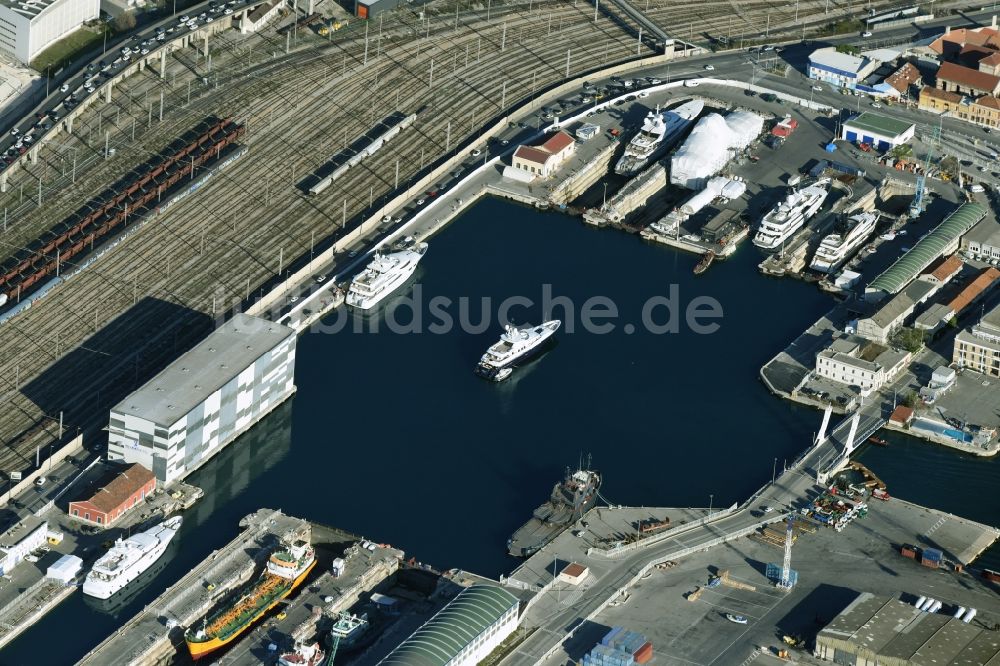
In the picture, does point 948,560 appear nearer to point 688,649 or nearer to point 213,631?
point 688,649

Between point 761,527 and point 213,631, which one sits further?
point 761,527

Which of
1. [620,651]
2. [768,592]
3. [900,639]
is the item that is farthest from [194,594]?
[900,639]

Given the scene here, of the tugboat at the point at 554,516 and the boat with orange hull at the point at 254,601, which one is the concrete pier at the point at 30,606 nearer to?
the boat with orange hull at the point at 254,601

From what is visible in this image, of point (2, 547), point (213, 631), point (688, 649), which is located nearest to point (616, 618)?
point (688, 649)

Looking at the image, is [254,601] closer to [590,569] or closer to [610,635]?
[590,569]

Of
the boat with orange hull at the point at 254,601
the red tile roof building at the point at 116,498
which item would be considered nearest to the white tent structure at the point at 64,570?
the red tile roof building at the point at 116,498

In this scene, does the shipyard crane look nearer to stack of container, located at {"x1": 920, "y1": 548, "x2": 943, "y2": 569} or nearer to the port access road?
the port access road
